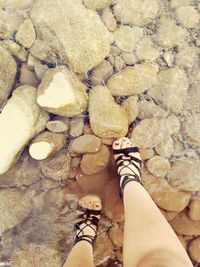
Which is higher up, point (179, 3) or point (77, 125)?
point (179, 3)

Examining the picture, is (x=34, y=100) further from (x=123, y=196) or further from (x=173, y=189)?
(x=173, y=189)

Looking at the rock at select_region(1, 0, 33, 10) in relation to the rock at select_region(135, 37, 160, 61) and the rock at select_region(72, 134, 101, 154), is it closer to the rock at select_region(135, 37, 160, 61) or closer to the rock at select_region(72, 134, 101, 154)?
the rock at select_region(135, 37, 160, 61)

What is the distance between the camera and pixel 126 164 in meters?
1.59

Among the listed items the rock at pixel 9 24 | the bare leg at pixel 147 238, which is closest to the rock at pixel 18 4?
the rock at pixel 9 24

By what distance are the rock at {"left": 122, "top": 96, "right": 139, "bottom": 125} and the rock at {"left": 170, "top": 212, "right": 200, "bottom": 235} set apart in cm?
49

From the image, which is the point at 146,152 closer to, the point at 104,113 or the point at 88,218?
the point at 104,113

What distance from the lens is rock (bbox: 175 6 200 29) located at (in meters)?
1.56

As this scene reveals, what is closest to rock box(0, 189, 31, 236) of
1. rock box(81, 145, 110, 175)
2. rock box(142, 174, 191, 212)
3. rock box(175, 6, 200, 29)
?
rock box(81, 145, 110, 175)

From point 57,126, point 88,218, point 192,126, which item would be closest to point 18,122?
point 57,126

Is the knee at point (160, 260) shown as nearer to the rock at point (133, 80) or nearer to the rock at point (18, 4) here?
the rock at point (133, 80)

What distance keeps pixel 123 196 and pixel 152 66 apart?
0.56 m

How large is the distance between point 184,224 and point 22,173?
29.4 inches

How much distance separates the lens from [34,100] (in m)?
1.50

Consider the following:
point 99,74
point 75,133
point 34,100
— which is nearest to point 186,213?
point 75,133
